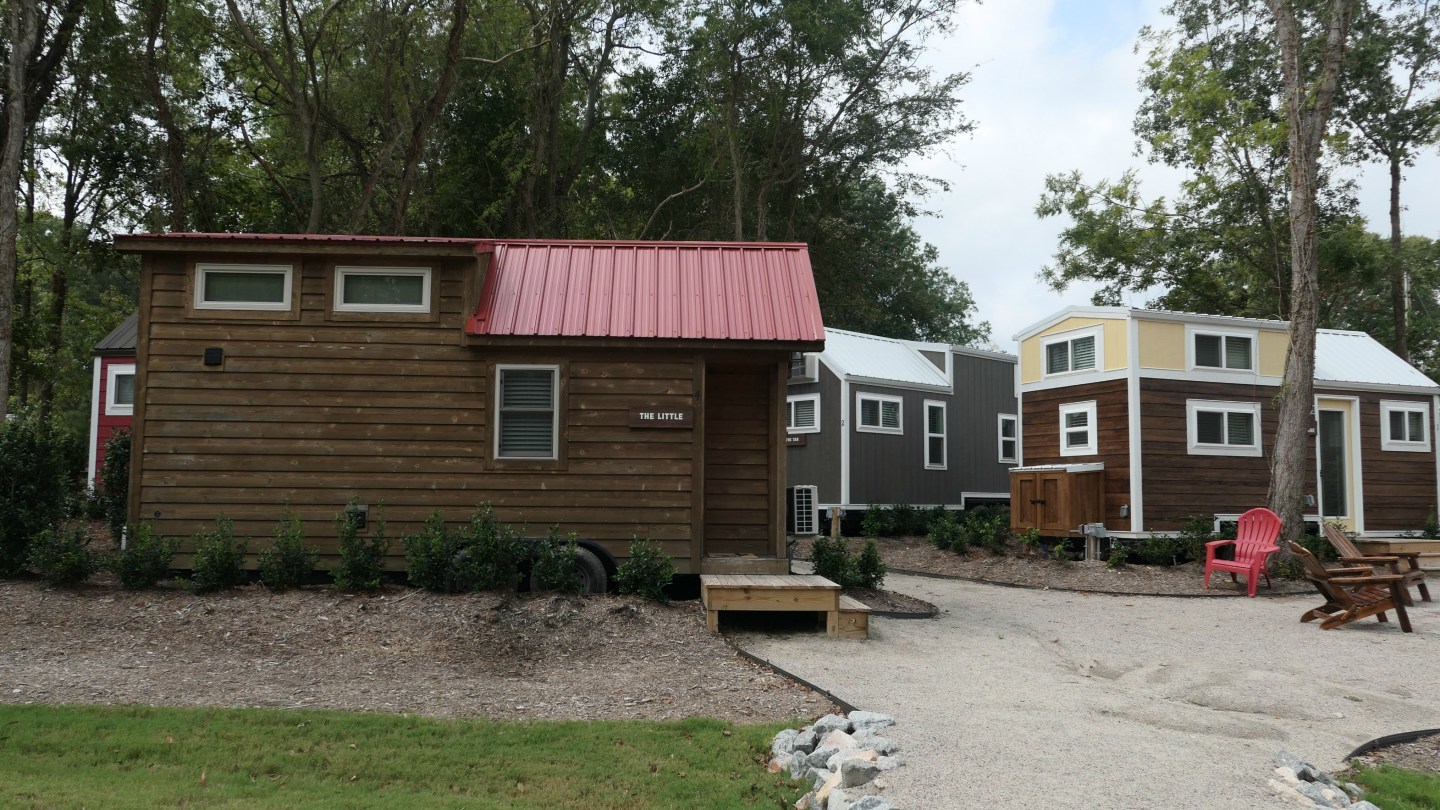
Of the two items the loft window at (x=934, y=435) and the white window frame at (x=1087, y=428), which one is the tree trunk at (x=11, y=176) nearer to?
the loft window at (x=934, y=435)

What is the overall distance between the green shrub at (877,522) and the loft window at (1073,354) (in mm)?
4444

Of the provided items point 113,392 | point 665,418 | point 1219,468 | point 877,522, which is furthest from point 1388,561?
point 113,392

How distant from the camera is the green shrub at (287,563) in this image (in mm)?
9531

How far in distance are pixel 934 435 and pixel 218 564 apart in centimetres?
1552

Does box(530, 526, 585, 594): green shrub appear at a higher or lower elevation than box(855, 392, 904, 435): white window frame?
lower

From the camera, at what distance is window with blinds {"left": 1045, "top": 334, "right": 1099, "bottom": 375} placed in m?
16.6

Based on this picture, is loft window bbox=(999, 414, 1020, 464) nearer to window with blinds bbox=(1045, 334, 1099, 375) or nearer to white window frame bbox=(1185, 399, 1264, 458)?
window with blinds bbox=(1045, 334, 1099, 375)

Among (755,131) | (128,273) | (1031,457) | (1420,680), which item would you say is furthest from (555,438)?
(128,273)

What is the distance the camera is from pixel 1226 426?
16406 millimetres

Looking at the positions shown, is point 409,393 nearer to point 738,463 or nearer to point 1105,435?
point 738,463

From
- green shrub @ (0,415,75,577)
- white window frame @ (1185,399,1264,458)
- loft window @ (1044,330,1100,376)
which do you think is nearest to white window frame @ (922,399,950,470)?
loft window @ (1044,330,1100,376)

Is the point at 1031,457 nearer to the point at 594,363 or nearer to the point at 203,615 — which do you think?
the point at 594,363

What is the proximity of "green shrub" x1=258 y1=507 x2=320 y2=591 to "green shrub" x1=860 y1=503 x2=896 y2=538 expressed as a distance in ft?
39.9

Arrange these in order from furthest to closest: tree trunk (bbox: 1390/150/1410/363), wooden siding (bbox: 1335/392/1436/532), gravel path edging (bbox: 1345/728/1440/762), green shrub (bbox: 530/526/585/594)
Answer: tree trunk (bbox: 1390/150/1410/363) → wooden siding (bbox: 1335/392/1436/532) → green shrub (bbox: 530/526/585/594) → gravel path edging (bbox: 1345/728/1440/762)
